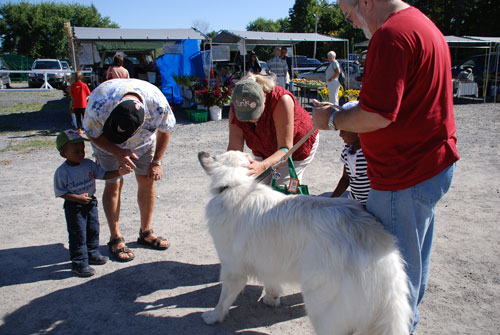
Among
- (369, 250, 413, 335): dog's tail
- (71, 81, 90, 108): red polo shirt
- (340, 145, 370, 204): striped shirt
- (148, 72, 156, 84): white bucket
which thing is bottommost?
(369, 250, 413, 335): dog's tail

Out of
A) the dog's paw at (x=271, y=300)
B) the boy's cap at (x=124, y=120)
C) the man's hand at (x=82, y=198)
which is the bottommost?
the dog's paw at (x=271, y=300)

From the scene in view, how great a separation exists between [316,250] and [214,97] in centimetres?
1048

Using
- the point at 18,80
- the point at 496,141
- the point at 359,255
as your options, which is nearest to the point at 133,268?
the point at 359,255

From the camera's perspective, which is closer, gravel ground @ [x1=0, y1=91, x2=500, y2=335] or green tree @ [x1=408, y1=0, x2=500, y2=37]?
gravel ground @ [x1=0, y1=91, x2=500, y2=335]

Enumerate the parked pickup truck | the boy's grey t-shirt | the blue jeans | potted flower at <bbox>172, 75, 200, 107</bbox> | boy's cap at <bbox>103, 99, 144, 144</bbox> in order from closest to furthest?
the blue jeans
boy's cap at <bbox>103, 99, 144, 144</bbox>
the boy's grey t-shirt
potted flower at <bbox>172, 75, 200, 107</bbox>
the parked pickup truck

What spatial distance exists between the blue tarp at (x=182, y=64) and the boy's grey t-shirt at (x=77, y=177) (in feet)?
36.0

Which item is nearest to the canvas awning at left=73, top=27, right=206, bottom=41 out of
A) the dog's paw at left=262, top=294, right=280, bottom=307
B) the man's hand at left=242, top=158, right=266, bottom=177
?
the man's hand at left=242, top=158, right=266, bottom=177

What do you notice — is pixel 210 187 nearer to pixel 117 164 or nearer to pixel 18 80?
pixel 117 164

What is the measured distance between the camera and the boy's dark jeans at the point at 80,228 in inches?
134

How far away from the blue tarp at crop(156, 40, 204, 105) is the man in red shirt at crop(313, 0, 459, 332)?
41.6 ft

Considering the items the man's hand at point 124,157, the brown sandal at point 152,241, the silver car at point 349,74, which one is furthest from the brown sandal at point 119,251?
the silver car at point 349,74

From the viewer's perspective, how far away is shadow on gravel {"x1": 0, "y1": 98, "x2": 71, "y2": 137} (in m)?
11.4

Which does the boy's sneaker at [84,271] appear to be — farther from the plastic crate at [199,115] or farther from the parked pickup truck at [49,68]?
the parked pickup truck at [49,68]

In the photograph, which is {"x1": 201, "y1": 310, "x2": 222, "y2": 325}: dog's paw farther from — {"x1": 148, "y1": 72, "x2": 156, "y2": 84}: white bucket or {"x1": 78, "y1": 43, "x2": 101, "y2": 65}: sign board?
{"x1": 148, "y1": 72, "x2": 156, "y2": 84}: white bucket
